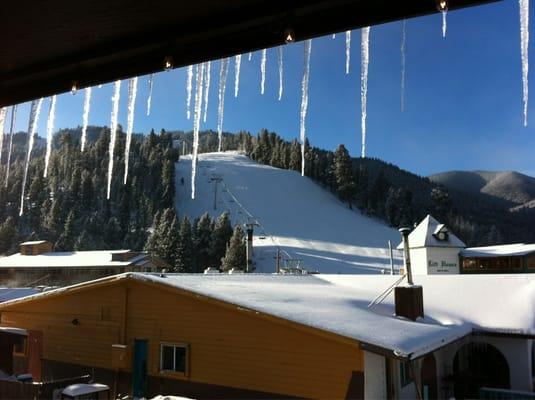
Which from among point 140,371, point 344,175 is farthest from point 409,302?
point 344,175

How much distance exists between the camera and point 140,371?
39.5 ft

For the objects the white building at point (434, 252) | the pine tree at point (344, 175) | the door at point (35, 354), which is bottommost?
the door at point (35, 354)

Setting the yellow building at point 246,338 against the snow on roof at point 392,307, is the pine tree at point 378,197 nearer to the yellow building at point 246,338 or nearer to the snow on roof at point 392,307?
the snow on roof at point 392,307

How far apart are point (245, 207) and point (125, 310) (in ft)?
262

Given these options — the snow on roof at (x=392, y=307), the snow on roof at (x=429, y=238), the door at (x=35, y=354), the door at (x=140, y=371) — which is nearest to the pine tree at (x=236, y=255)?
the snow on roof at (x=429, y=238)

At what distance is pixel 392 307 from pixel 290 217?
74851 mm

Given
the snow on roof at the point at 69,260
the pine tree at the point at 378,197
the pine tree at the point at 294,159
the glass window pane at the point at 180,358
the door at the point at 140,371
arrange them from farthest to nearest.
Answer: the pine tree at the point at 294,159 → the pine tree at the point at 378,197 → the snow on roof at the point at 69,260 → the door at the point at 140,371 → the glass window pane at the point at 180,358

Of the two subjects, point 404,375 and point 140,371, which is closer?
point 404,375

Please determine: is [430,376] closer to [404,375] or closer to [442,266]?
[404,375]

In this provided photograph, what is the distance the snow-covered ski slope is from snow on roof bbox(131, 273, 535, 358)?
139ft

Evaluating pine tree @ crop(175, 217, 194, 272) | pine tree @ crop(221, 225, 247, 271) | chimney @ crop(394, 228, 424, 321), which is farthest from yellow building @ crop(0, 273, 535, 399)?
pine tree @ crop(175, 217, 194, 272)

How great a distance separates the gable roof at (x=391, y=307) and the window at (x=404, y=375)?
2.74 feet

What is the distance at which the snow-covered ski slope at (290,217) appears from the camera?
211 ft

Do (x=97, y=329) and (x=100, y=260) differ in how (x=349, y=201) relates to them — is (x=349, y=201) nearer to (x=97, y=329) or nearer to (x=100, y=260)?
(x=100, y=260)
